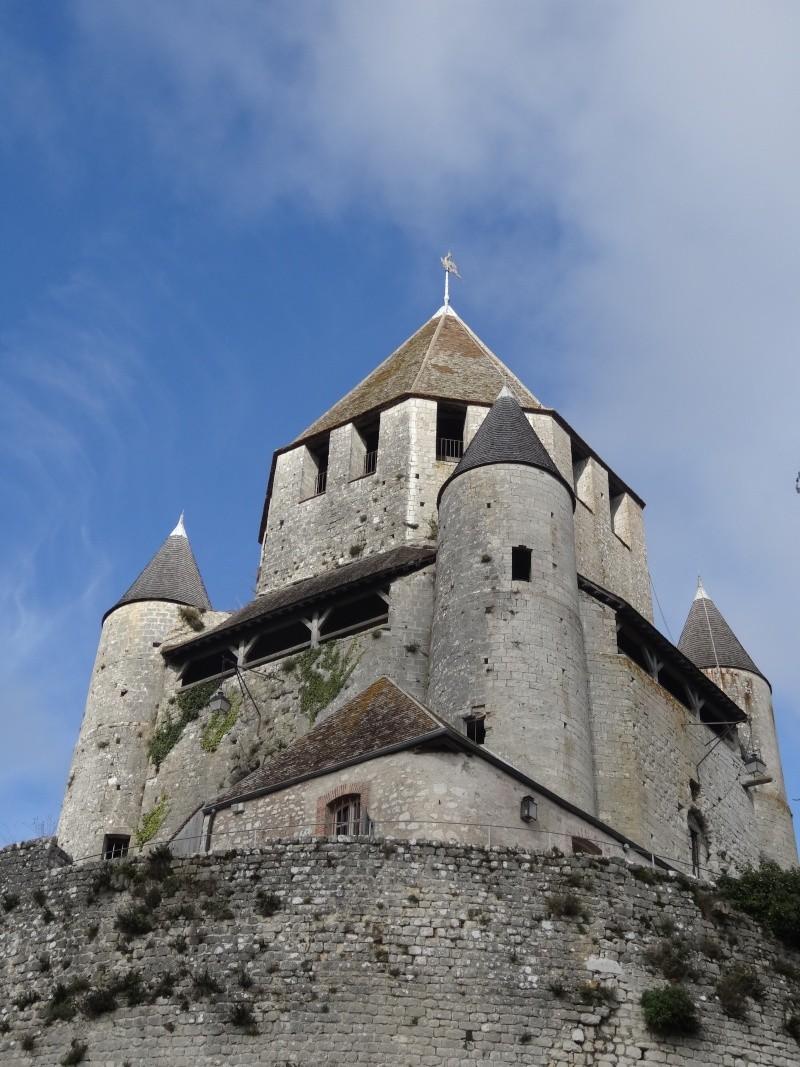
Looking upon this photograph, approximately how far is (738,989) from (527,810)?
3.88m

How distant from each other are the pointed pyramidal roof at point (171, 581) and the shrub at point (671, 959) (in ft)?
55.7

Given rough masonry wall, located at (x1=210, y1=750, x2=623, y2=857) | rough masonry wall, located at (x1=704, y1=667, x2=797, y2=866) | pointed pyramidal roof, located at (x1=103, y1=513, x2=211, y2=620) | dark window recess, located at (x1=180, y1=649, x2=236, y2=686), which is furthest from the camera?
pointed pyramidal roof, located at (x1=103, y1=513, x2=211, y2=620)

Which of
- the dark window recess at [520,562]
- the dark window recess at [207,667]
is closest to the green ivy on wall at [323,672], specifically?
the dark window recess at [207,667]

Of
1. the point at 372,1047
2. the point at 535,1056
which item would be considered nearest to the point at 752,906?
the point at 535,1056

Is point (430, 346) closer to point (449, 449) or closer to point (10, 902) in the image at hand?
point (449, 449)

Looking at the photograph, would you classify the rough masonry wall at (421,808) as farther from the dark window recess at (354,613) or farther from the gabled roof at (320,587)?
the dark window recess at (354,613)

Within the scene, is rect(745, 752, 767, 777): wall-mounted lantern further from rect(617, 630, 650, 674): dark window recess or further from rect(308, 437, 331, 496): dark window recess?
rect(308, 437, 331, 496): dark window recess

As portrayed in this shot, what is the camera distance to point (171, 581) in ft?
104

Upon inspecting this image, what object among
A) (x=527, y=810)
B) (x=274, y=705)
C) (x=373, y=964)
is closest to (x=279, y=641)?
(x=274, y=705)

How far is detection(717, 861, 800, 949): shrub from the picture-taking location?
1794cm

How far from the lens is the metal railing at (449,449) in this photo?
1275 inches

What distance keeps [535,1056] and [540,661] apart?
347 inches

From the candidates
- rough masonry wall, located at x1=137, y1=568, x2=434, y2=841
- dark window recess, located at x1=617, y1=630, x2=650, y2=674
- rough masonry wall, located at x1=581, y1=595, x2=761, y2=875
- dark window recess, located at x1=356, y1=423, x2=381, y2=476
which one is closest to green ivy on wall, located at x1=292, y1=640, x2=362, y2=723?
rough masonry wall, located at x1=137, y1=568, x2=434, y2=841

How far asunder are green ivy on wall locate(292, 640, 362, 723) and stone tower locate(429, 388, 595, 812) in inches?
90.4
